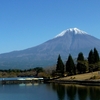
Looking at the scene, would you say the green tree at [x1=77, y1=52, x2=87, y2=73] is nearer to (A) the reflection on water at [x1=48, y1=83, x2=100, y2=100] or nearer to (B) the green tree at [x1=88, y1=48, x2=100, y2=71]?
(B) the green tree at [x1=88, y1=48, x2=100, y2=71]

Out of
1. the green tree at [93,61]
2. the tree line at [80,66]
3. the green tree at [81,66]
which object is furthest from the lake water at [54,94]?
the green tree at [93,61]

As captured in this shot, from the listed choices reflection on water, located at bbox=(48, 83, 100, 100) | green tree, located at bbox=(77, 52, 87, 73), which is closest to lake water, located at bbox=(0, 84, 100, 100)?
reflection on water, located at bbox=(48, 83, 100, 100)

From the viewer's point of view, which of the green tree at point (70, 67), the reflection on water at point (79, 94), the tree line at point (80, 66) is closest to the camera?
the reflection on water at point (79, 94)

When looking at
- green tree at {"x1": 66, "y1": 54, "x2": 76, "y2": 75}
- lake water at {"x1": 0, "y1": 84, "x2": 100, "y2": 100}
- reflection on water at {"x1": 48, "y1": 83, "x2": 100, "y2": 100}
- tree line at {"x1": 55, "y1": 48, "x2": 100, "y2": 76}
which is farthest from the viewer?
green tree at {"x1": 66, "y1": 54, "x2": 76, "y2": 75}

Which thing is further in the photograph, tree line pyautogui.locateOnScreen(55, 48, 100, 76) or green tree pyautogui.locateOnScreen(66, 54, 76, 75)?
green tree pyautogui.locateOnScreen(66, 54, 76, 75)

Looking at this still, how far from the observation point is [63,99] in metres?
34.6

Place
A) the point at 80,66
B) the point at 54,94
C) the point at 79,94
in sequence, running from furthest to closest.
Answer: the point at 80,66 → the point at 54,94 → the point at 79,94

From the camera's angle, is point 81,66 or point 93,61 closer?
point 81,66

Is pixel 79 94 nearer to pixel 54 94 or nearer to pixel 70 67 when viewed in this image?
pixel 54 94

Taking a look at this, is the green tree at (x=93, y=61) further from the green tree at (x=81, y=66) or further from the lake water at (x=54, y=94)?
the lake water at (x=54, y=94)

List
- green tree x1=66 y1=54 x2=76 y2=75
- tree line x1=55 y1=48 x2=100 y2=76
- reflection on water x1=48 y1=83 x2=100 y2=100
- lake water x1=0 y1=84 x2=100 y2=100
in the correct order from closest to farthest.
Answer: reflection on water x1=48 y1=83 x2=100 y2=100 < lake water x1=0 y1=84 x2=100 y2=100 < tree line x1=55 y1=48 x2=100 y2=76 < green tree x1=66 y1=54 x2=76 y2=75

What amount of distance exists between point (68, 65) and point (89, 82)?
14071 mm

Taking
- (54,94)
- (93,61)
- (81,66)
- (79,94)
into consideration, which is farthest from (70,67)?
(79,94)

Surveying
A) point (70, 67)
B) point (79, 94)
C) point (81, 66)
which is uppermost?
point (81, 66)
